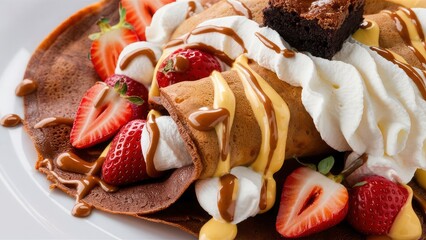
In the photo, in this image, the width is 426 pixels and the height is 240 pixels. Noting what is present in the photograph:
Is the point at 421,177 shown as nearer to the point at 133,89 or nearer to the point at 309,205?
the point at 309,205

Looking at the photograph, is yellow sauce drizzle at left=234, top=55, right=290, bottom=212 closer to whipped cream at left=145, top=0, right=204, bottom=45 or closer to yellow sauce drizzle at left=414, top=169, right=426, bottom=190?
yellow sauce drizzle at left=414, top=169, right=426, bottom=190

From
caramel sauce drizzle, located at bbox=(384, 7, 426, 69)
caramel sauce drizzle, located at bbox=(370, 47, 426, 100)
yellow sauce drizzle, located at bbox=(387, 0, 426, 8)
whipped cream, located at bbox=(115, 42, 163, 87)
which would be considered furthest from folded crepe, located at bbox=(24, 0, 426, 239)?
yellow sauce drizzle, located at bbox=(387, 0, 426, 8)

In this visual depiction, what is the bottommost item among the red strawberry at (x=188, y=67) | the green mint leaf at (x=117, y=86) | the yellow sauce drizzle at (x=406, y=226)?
the yellow sauce drizzle at (x=406, y=226)

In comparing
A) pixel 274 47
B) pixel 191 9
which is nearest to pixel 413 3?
pixel 274 47

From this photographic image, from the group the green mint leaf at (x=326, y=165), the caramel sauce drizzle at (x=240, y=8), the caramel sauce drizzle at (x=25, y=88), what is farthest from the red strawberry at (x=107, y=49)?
the green mint leaf at (x=326, y=165)

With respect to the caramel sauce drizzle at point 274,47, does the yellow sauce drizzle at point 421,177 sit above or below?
below

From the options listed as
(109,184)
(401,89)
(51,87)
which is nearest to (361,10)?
(401,89)

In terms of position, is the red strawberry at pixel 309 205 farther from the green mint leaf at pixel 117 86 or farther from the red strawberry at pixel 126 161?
the green mint leaf at pixel 117 86
